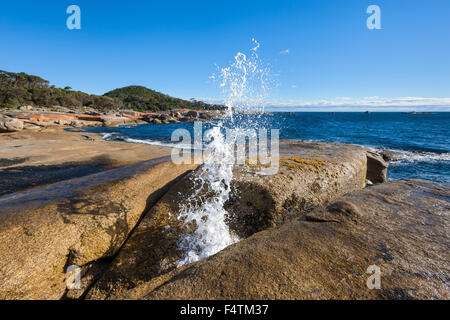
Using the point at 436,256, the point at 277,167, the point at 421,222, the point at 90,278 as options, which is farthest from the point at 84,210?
the point at 421,222

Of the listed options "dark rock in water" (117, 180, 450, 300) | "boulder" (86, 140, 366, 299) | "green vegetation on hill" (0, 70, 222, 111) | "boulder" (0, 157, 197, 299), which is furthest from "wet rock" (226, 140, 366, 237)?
"green vegetation on hill" (0, 70, 222, 111)

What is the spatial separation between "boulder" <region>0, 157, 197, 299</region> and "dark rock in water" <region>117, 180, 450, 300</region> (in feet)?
5.02

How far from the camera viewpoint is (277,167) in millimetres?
4707

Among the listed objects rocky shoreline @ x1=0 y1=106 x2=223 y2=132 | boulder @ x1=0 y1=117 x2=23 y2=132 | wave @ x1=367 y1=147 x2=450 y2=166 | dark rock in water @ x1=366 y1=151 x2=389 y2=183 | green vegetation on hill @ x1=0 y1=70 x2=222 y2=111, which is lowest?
wave @ x1=367 y1=147 x2=450 y2=166

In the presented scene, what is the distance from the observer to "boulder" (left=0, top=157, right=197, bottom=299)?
256cm

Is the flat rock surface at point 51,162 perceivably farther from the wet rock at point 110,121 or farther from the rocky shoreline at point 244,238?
the wet rock at point 110,121

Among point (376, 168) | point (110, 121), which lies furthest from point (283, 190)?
point (110, 121)

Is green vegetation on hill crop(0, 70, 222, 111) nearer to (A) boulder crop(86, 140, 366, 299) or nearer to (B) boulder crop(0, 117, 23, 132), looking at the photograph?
(B) boulder crop(0, 117, 23, 132)

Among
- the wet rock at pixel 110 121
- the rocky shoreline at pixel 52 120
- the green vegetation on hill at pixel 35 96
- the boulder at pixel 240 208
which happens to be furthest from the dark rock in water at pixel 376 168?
the wet rock at pixel 110 121

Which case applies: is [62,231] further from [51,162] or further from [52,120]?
[52,120]

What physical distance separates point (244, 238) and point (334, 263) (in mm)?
1851

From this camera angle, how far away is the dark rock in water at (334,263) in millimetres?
1802

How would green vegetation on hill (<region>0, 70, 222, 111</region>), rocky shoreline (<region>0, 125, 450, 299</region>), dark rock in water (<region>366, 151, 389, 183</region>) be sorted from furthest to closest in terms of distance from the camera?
green vegetation on hill (<region>0, 70, 222, 111</region>), dark rock in water (<region>366, 151, 389, 183</region>), rocky shoreline (<region>0, 125, 450, 299</region>)
